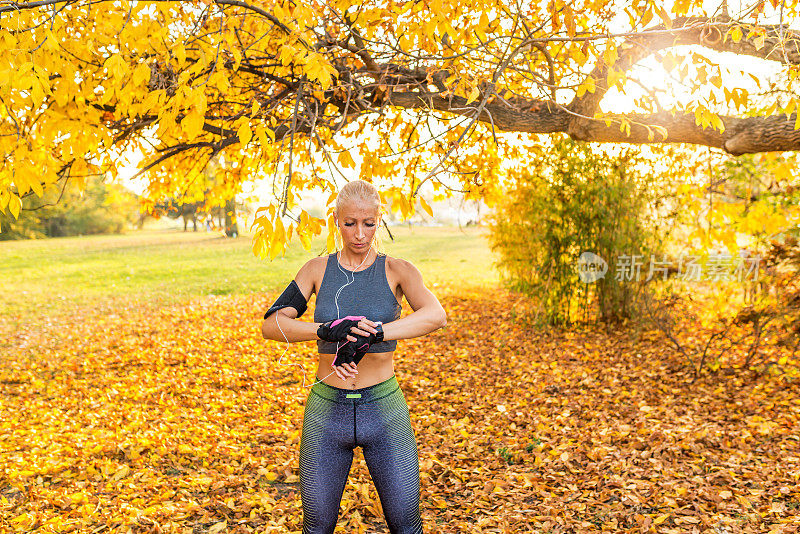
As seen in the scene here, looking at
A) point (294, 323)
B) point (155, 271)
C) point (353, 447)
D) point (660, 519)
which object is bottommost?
point (660, 519)

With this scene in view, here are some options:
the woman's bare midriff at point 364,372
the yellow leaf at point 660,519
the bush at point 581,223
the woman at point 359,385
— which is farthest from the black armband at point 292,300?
the bush at point 581,223

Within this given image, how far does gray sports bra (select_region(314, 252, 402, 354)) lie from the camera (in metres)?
2.32

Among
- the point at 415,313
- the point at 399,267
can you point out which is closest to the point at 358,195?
the point at 399,267

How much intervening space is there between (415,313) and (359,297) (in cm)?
25

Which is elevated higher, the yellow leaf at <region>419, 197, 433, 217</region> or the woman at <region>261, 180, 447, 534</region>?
the yellow leaf at <region>419, 197, 433, 217</region>

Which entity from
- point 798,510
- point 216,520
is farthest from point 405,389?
point 798,510

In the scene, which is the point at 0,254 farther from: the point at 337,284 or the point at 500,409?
the point at 337,284

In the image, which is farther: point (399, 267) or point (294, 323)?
point (399, 267)

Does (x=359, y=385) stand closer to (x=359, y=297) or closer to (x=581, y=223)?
(x=359, y=297)

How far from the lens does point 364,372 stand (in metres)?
2.32

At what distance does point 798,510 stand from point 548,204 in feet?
18.2

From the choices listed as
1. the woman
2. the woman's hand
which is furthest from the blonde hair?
the woman's hand
